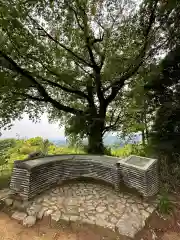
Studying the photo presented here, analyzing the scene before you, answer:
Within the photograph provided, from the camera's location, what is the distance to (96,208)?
3598mm

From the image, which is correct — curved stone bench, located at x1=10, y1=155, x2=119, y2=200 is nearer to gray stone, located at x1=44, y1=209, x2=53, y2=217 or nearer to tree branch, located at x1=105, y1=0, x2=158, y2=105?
gray stone, located at x1=44, y1=209, x2=53, y2=217

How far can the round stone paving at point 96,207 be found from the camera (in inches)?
127

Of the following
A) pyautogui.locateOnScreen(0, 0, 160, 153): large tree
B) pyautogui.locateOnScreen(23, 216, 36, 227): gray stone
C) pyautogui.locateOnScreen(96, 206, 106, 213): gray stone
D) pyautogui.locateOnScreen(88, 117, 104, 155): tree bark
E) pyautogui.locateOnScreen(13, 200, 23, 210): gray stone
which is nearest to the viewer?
pyautogui.locateOnScreen(23, 216, 36, 227): gray stone

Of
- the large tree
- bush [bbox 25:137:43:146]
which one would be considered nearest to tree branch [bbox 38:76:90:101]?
the large tree

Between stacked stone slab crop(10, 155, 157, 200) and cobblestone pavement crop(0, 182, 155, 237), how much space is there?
0.78ft

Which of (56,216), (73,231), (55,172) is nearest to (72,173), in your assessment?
(55,172)

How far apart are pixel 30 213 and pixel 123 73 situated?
5174 millimetres

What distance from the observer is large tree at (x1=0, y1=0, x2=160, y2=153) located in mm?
5562

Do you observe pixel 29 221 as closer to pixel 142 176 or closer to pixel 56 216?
pixel 56 216

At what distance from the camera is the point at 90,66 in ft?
21.6

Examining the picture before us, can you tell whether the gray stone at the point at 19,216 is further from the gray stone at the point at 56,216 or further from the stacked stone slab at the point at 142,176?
the stacked stone slab at the point at 142,176

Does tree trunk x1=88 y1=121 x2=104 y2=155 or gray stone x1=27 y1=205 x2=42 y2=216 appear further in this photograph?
tree trunk x1=88 y1=121 x2=104 y2=155

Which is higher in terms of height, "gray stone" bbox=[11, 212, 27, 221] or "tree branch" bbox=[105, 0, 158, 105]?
"tree branch" bbox=[105, 0, 158, 105]

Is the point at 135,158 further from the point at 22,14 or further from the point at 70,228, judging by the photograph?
the point at 22,14
